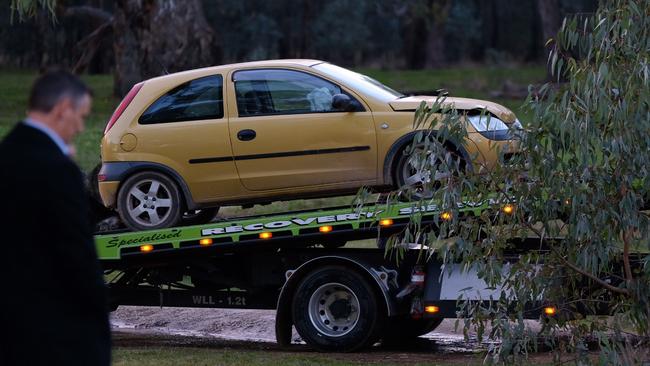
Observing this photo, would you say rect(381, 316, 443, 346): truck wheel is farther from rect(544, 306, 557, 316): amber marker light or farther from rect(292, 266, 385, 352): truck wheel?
rect(544, 306, 557, 316): amber marker light

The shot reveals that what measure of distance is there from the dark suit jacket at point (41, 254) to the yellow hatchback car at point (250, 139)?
20.4 feet

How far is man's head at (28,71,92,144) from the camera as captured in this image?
4.74 m

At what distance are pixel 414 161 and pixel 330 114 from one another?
222 centimetres

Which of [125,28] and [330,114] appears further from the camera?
[125,28]

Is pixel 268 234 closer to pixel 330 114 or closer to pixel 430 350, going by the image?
pixel 330 114

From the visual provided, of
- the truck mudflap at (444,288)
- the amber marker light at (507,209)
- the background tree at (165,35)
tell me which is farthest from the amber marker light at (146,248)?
the background tree at (165,35)

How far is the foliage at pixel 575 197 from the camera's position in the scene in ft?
26.6

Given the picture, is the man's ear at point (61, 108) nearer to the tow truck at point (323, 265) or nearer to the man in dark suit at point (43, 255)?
the man in dark suit at point (43, 255)

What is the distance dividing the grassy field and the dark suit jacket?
20.2 metres

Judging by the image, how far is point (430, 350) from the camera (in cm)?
1187

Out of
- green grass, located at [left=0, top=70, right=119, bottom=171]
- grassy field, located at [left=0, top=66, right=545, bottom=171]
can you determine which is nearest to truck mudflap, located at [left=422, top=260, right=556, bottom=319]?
green grass, located at [left=0, top=70, right=119, bottom=171]

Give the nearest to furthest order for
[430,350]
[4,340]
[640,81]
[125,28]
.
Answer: [4,340] → [640,81] → [430,350] → [125,28]

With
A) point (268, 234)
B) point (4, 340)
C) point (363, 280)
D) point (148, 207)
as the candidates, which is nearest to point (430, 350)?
point (363, 280)

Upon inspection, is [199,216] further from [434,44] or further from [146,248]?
[434,44]
